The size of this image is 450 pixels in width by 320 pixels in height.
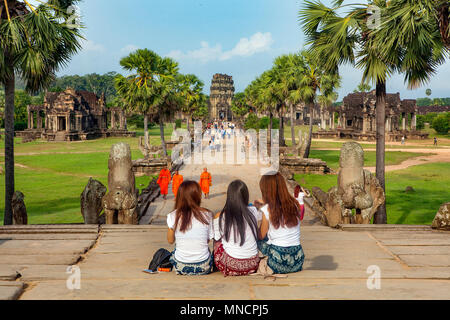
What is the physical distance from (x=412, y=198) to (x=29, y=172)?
756 inches

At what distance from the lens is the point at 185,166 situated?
22.1 meters

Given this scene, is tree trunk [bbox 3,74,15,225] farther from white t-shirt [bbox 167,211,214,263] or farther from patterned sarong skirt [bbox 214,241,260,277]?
patterned sarong skirt [bbox 214,241,260,277]

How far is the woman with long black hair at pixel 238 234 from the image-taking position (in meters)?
4.04

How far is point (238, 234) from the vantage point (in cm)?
406

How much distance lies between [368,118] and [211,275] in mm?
51514

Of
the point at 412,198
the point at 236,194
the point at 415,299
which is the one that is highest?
the point at 236,194

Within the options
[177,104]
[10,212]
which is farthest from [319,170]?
[10,212]

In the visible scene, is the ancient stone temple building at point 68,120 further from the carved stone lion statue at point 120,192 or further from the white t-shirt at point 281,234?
the white t-shirt at point 281,234

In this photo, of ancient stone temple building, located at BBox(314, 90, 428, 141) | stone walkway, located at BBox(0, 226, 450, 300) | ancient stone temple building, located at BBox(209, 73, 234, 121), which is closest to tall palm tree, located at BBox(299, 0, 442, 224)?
stone walkway, located at BBox(0, 226, 450, 300)

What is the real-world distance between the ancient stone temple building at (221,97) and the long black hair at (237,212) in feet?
364

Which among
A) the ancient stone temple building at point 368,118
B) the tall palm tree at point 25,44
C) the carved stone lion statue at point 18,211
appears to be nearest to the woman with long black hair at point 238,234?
the carved stone lion statue at point 18,211

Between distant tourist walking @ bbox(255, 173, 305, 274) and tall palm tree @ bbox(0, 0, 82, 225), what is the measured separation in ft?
25.9
